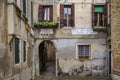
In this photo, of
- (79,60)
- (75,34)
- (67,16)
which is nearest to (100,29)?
(75,34)

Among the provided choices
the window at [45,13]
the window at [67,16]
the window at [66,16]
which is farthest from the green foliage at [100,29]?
the window at [45,13]

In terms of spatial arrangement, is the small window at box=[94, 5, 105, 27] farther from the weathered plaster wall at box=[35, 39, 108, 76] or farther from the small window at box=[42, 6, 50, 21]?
the small window at box=[42, 6, 50, 21]

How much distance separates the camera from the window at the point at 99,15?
710 inches

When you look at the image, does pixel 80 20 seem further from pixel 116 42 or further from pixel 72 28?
pixel 116 42

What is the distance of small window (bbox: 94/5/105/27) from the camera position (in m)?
18.1

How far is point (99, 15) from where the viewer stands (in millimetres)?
18156

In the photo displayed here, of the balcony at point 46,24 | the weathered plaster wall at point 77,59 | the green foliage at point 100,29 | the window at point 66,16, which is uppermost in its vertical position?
the window at point 66,16

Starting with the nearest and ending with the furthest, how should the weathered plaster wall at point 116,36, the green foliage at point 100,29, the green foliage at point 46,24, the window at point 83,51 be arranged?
the weathered plaster wall at point 116,36, the green foliage at point 46,24, the green foliage at point 100,29, the window at point 83,51

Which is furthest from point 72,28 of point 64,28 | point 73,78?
point 73,78

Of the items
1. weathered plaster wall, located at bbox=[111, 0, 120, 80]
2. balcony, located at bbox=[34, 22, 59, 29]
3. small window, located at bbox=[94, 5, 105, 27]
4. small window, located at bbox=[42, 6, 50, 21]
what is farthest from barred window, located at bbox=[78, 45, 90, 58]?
weathered plaster wall, located at bbox=[111, 0, 120, 80]

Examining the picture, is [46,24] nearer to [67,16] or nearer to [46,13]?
[46,13]

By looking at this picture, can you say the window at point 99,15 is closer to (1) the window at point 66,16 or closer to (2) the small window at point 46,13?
(1) the window at point 66,16

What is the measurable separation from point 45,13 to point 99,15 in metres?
3.98

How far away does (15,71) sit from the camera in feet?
29.3
